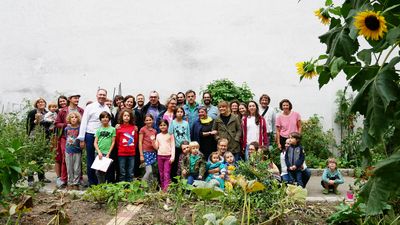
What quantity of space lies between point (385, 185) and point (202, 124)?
509 cm

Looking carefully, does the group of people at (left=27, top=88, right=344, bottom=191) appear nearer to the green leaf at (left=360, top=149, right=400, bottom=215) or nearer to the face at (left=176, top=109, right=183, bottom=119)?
the face at (left=176, top=109, right=183, bottom=119)

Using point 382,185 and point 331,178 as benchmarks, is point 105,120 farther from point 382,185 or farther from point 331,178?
point 382,185

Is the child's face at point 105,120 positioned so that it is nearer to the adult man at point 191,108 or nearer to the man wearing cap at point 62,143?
the man wearing cap at point 62,143

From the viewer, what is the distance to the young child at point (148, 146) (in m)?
6.74

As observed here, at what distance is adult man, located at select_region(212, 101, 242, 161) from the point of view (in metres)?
6.93

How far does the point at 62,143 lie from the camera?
23.0 feet

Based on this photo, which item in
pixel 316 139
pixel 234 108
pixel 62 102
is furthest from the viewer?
pixel 316 139

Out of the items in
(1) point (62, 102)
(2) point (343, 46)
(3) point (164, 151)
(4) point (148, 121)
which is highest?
(2) point (343, 46)

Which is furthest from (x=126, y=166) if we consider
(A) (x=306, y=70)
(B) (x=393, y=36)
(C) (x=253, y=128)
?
(B) (x=393, y=36)

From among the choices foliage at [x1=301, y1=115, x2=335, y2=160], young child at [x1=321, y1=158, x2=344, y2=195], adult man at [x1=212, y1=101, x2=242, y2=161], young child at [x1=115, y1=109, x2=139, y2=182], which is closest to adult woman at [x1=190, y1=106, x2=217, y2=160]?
adult man at [x1=212, y1=101, x2=242, y2=161]

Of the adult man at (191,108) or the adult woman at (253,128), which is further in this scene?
the adult man at (191,108)

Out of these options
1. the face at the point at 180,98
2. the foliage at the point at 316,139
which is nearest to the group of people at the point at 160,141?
the face at the point at 180,98

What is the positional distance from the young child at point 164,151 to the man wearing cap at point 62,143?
1446mm

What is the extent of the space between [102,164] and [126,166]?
0.40m
